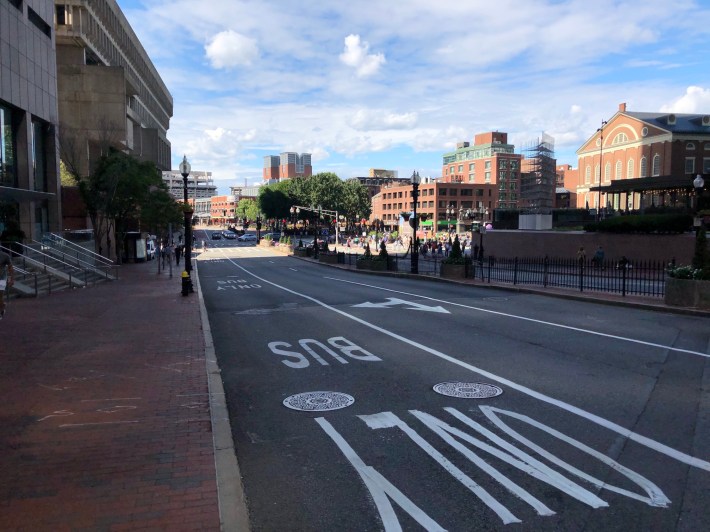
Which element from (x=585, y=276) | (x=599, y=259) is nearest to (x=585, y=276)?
(x=585, y=276)

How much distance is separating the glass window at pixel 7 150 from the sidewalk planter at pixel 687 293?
30.0 meters

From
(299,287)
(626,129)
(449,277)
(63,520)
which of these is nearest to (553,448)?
(63,520)

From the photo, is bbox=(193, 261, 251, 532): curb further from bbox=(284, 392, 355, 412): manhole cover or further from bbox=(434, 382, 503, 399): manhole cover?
bbox=(434, 382, 503, 399): manhole cover

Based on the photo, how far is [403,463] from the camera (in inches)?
222

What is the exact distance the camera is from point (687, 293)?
52.0ft

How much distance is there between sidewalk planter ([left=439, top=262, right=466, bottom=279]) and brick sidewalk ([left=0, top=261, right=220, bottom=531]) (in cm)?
1756

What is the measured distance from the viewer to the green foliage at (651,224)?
32.2m

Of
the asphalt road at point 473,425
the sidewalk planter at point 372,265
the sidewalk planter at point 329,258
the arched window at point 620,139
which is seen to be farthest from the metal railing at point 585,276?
the arched window at point 620,139

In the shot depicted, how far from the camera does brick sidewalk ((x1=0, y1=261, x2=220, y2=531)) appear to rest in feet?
14.6

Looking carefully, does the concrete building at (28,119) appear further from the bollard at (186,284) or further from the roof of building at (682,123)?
the roof of building at (682,123)

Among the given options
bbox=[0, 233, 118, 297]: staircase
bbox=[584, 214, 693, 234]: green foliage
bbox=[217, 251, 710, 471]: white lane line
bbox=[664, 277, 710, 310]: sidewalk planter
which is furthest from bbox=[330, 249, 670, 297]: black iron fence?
bbox=[0, 233, 118, 297]: staircase

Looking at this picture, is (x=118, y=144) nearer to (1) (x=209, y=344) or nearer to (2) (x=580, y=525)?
(1) (x=209, y=344)

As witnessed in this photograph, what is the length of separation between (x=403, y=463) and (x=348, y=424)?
1.30 m

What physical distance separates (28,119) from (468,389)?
31.8 meters
